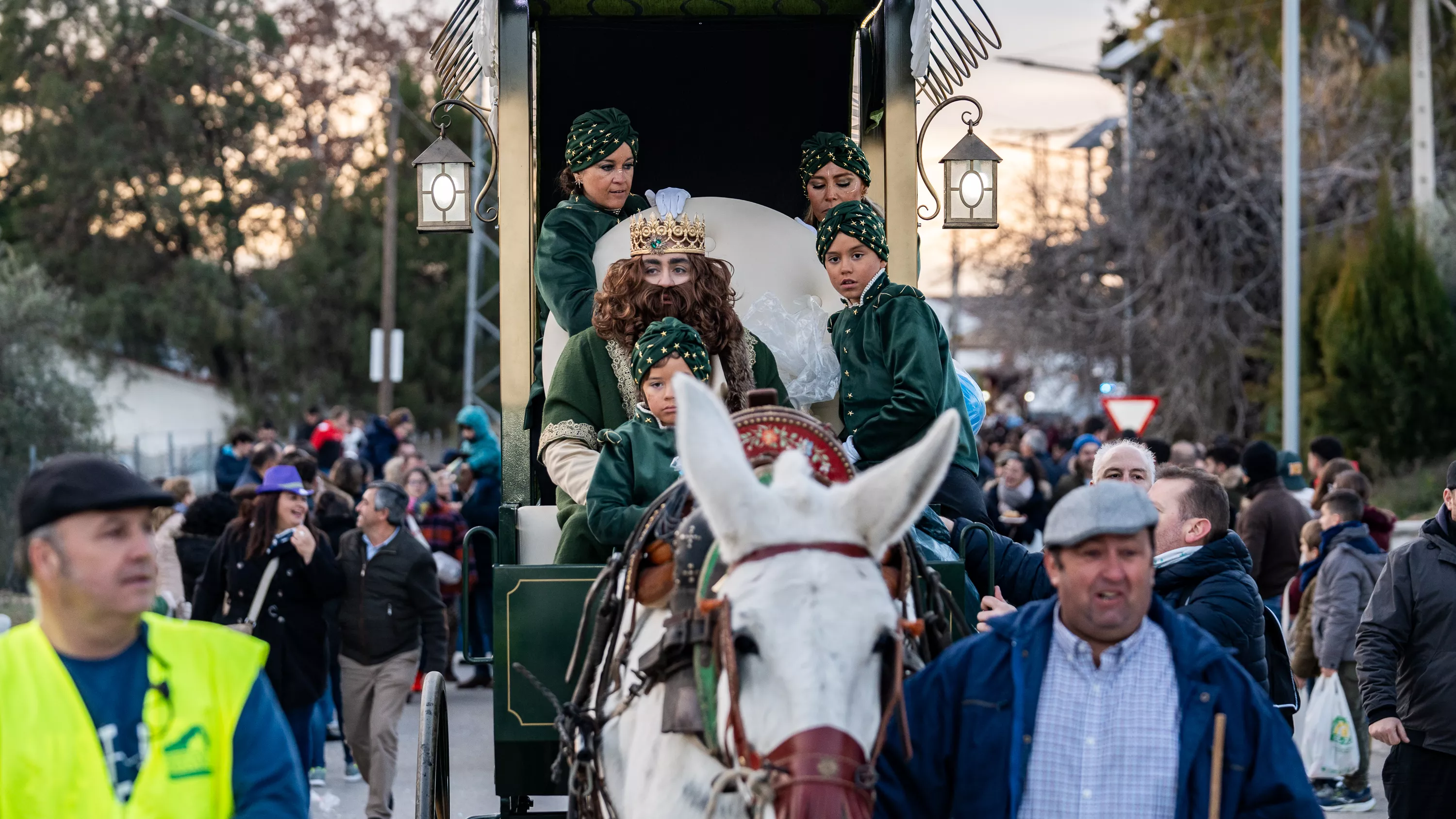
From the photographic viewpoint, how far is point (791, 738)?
9.48 feet

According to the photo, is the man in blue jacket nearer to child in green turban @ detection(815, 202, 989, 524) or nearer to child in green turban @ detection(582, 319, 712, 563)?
child in green turban @ detection(582, 319, 712, 563)

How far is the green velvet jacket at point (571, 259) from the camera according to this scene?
596 cm

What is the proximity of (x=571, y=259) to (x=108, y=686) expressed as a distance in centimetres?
341

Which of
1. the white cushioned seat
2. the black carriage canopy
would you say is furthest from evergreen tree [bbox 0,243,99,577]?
the white cushioned seat

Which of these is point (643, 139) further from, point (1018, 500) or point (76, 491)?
point (1018, 500)

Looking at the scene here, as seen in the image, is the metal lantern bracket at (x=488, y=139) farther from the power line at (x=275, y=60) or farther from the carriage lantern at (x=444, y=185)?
the power line at (x=275, y=60)

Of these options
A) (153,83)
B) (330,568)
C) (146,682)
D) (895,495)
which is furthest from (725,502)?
(153,83)

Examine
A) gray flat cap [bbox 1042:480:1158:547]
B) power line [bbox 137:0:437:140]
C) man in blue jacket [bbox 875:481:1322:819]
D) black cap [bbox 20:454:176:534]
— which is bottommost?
man in blue jacket [bbox 875:481:1322:819]

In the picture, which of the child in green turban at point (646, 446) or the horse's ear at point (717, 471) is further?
the child in green turban at point (646, 446)

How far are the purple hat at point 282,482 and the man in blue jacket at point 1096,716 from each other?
6.02 metres

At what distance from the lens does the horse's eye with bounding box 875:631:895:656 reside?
3.04 m

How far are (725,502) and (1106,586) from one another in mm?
852

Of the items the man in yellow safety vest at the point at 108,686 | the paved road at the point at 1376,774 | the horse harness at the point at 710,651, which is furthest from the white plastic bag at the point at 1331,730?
the man in yellow safety vest at the point at 108,686

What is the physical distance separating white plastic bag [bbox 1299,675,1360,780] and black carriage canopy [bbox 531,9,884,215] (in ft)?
13.4
